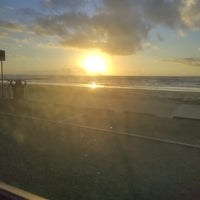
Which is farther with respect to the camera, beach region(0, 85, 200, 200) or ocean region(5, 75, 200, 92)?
ocean region(5, 75, 200, 92)

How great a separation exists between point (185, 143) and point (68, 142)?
2.81m

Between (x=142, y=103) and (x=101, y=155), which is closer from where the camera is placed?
(x=101, y=155)

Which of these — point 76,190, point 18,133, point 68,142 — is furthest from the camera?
point 18,133

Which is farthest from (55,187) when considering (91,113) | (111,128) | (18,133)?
(91,113)

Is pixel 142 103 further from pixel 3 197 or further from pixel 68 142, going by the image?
pixel 3 197

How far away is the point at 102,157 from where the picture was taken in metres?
6.19

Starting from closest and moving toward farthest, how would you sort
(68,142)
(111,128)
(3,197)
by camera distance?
(3,197)
(68,142)
(111,128)

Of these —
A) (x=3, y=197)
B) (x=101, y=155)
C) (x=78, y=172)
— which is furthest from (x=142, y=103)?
(x=3, y=197)

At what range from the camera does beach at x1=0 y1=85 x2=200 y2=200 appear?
4.64 metres

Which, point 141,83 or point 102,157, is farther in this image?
point 141,83

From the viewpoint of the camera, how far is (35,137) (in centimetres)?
781

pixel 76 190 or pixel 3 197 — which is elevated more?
pixel 3 197

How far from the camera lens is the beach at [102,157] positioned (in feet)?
15.2

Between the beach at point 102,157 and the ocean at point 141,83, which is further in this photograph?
the ocean at point 141,83
